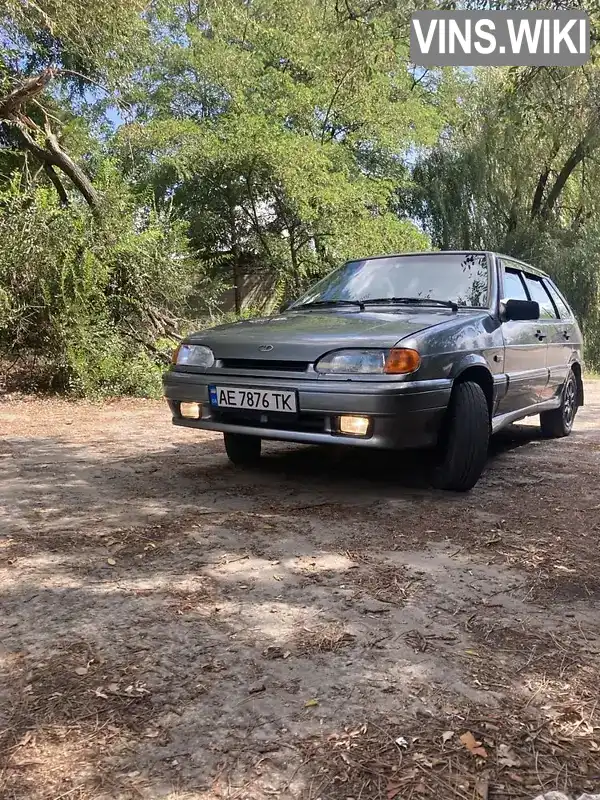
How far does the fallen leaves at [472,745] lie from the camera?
5.29 ft

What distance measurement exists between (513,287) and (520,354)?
1.88ft

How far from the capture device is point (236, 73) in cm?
1423

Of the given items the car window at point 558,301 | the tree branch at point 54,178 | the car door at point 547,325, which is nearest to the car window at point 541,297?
the car door at point 547,325

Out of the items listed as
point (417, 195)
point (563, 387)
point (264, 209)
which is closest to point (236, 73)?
point (264, 209)

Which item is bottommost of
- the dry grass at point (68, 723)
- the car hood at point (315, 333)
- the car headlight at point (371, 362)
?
the dry grass at point (68, 723)

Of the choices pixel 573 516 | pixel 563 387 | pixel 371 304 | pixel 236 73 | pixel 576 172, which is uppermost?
pixel 236 73

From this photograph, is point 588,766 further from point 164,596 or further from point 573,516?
point 573,516

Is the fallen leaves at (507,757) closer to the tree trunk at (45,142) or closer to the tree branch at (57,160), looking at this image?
the tree trunk at (45,142)

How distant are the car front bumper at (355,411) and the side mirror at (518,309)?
1.10m

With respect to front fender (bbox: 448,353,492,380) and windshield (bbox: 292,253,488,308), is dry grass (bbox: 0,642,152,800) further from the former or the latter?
windshield (bbox: 292,253,488,308)

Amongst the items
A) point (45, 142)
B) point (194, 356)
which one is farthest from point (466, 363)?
point (45, 142)

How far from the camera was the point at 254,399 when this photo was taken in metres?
3.79

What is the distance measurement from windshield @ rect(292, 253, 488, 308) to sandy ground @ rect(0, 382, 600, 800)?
51.9 inches

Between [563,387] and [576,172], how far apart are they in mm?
14505
